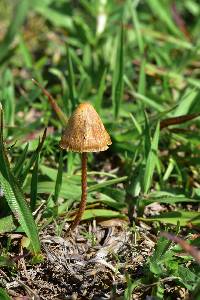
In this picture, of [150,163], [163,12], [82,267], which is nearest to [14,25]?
[163,12]

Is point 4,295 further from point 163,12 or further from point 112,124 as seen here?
point 163,12

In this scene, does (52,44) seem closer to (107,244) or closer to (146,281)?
(107,244)

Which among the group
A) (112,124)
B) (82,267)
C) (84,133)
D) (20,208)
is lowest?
(82,267)

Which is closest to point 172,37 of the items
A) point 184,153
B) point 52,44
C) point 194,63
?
point 194,63

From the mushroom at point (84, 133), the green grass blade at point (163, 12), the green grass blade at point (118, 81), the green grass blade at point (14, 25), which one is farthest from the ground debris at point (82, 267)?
the green grass blade at point (163, 12)

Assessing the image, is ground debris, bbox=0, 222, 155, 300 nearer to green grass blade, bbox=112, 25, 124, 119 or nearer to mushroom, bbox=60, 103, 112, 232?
mushroom, bbox=60, 103, 112, 232

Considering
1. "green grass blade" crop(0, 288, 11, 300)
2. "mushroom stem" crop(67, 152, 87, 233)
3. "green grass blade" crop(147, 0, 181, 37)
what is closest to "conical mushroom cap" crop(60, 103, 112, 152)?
"mushroom stem" crop(67, 152, 87, 233)
